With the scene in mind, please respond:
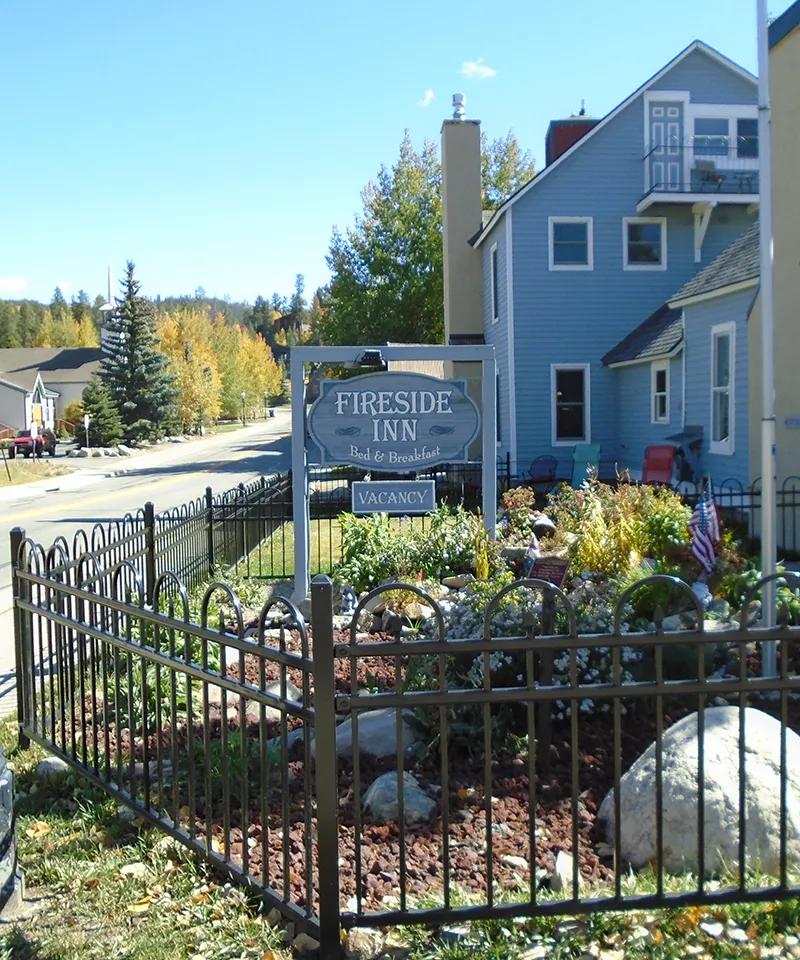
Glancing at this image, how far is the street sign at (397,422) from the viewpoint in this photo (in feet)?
27.8

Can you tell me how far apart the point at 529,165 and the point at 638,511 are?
123 feet

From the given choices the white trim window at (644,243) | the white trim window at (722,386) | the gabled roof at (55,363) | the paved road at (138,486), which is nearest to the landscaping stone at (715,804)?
the paved road at (138,486)

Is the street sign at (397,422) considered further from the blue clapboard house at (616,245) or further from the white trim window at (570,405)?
the white trim window at (570,405)

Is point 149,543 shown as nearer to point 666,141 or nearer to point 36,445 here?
point 666,141

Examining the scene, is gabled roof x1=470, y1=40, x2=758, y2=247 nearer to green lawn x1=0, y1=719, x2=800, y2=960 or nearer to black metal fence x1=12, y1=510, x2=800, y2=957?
black metal fence x1=12, y1=510, x2=800, y2=957

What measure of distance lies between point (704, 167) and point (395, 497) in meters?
13.9

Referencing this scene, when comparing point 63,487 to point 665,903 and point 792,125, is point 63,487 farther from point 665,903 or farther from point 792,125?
point 665,903

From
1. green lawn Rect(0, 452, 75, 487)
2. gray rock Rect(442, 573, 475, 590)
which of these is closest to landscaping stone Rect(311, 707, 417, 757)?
gray rock Rect(442, 573, 475, 590)

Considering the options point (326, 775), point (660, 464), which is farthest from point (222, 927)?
point (660, 464)

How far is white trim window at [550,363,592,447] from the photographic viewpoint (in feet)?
64.2

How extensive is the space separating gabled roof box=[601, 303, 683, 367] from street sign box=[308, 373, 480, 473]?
811 centimetres

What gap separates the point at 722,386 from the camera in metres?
13.8

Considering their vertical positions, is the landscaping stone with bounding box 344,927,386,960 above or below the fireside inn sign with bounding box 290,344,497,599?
below

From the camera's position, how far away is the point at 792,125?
31.1 feet
